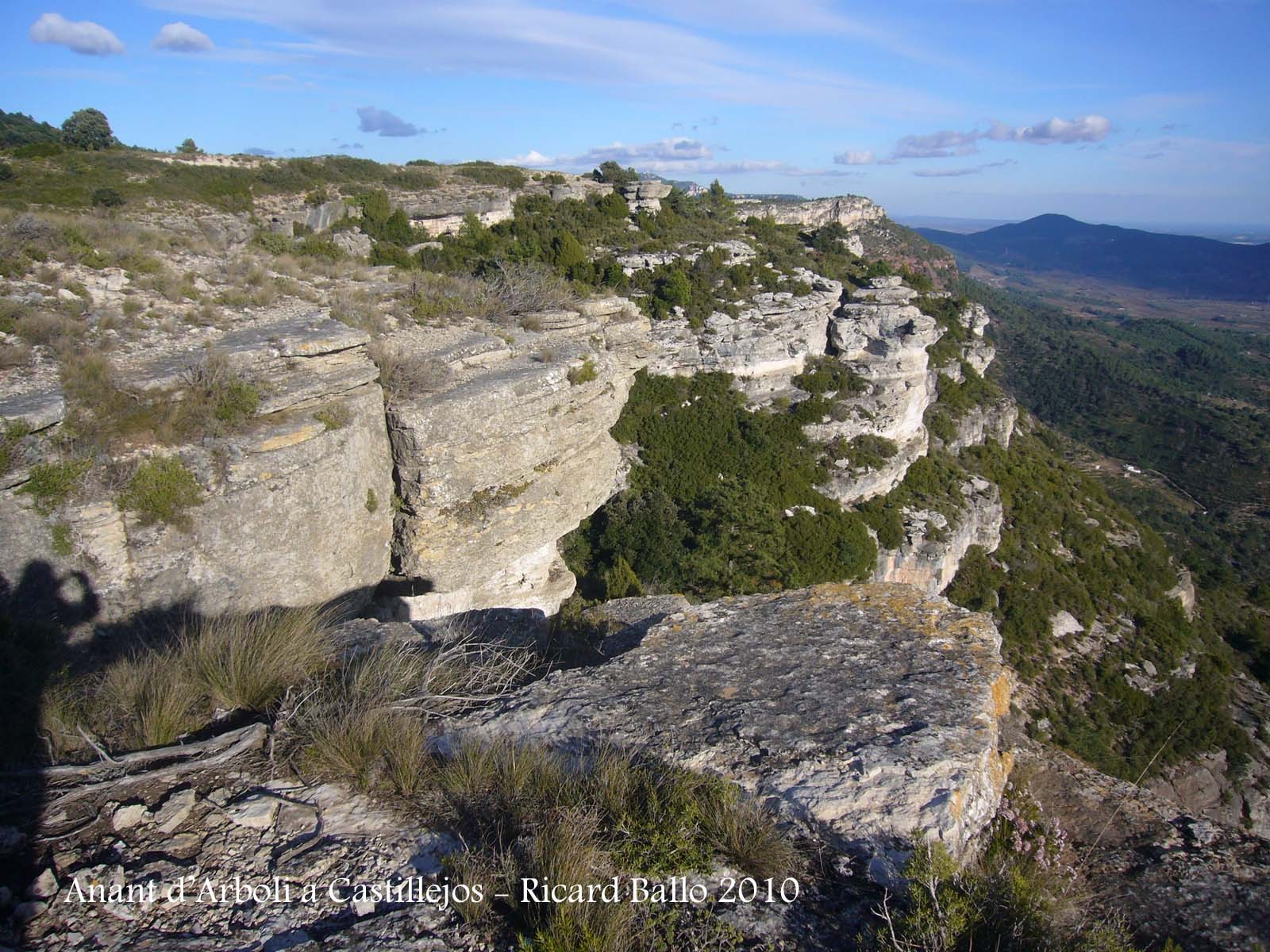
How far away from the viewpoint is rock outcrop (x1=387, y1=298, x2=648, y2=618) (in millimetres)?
9539

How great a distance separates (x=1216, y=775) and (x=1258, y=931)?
25.5 metres

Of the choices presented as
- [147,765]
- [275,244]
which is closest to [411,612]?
[147,765]

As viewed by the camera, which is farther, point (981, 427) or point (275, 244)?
point (981, 427)

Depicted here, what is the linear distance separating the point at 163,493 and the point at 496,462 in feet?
15.0

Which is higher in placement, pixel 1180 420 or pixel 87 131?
pixel 87 131

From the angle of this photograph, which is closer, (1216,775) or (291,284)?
(291,284)

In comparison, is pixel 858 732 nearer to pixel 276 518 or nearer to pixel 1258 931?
pixel 1258 931

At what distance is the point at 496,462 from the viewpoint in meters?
10.3

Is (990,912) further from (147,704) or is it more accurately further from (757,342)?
(757,342)

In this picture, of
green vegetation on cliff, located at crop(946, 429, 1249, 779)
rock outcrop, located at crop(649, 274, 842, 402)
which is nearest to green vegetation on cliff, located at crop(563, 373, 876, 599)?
rock outcrop, located at crop(649, 274, 842, 402)

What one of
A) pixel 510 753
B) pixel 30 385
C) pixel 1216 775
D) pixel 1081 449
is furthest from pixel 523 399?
pixel 1081 449

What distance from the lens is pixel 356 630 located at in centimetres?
484

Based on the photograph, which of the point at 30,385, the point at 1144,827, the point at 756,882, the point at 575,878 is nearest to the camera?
the point at 575,878

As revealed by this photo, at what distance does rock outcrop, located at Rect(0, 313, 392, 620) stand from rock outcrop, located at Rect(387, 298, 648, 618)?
53 centimetres
